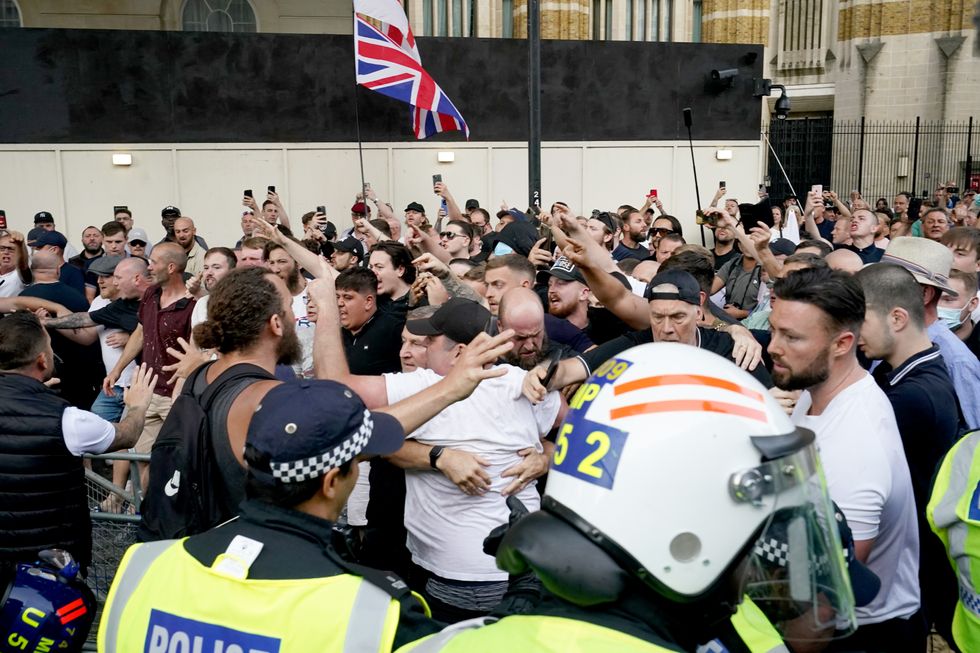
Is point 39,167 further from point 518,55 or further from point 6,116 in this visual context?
point 518,55

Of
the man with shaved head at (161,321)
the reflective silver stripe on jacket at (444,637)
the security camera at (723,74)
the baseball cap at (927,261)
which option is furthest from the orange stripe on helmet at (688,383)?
the security camera at (723,74)

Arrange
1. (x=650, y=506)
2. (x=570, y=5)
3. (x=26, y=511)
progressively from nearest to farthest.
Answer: (x=650, y=506) → (x=26, y=511) → (x=570, y=5)

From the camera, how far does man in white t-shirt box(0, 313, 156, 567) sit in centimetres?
391

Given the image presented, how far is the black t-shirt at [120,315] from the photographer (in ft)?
23.4

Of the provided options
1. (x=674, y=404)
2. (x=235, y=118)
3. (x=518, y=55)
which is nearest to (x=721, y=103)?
(x=518, y=55)

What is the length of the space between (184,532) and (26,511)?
123cm

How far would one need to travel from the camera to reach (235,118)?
570 inches

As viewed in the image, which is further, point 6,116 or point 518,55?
point 518,55

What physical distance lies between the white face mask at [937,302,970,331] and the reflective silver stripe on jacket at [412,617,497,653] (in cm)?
388

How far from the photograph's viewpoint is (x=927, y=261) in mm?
4336

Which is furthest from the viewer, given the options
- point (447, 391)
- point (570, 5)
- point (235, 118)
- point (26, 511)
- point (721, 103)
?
point (570, 5)

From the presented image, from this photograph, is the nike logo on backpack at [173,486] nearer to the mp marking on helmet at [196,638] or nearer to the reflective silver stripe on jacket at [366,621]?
the mp marking on helmet at [196,638]

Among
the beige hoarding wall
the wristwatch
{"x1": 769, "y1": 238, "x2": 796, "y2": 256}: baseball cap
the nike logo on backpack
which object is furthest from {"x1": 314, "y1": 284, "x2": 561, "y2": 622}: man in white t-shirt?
the beige hoarding wall

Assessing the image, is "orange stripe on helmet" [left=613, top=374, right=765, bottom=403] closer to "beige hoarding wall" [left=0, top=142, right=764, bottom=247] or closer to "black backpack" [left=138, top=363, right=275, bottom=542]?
"black backpack" [left=138, top=363, right=275, bottom=542]
